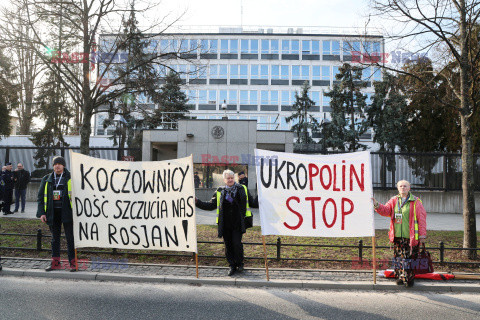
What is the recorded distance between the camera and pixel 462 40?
7945 mm

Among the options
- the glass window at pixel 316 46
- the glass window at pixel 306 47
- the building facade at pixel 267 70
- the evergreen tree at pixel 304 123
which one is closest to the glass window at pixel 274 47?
the building facade at pixel 267 70

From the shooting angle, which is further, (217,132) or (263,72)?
(263,72)

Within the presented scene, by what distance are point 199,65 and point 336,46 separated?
123 feet

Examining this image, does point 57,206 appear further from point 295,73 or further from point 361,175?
point 295,73

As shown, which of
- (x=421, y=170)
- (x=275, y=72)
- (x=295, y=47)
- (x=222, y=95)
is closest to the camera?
(x=421, y=170)

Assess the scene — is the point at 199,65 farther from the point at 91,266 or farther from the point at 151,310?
the point at 151,310

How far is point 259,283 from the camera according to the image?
5930 millimetres

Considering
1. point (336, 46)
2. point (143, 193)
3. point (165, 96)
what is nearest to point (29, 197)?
point (165, 96)

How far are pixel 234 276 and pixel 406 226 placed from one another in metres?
3.15

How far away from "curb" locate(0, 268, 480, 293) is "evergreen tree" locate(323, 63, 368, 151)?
1029 inches

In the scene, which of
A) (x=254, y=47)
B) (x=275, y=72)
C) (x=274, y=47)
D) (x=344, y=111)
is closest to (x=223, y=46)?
(x=254, y=47)

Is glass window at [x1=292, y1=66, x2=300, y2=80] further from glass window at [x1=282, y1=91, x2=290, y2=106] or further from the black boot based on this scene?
the black boot

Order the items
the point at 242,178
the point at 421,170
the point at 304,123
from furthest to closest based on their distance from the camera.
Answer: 1. the point at 304,123
2. the point at 421,170
3. the point at 242,178

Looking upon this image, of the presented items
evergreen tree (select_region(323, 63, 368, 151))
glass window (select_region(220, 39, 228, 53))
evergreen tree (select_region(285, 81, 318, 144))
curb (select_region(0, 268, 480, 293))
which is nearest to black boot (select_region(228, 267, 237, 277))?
curb (select_region(0, 268, 480, 293))
